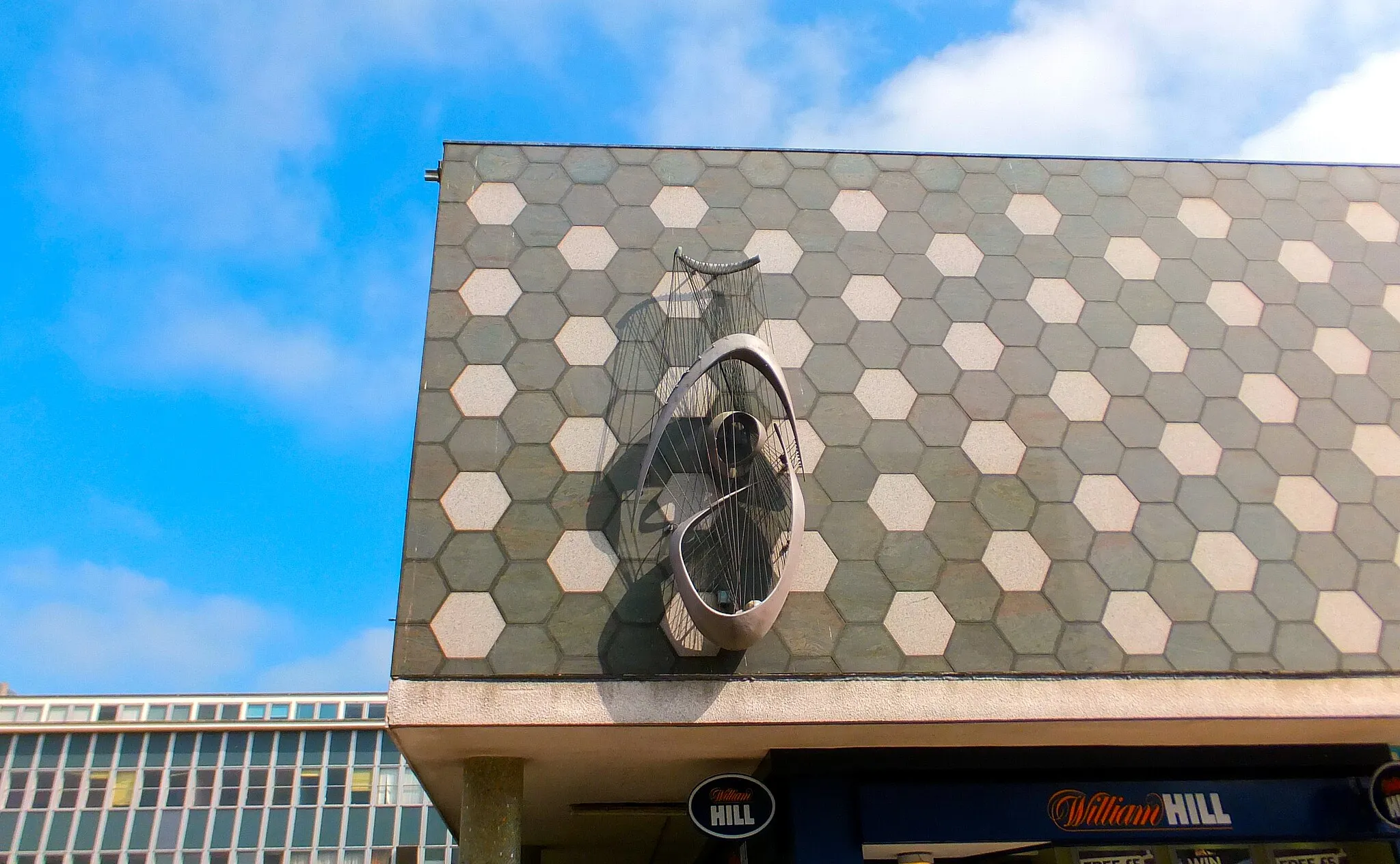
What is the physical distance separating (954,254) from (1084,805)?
322 cm

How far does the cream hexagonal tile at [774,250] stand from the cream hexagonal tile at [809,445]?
1021 mm

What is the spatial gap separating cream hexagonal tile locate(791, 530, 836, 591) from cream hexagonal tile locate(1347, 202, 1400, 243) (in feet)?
14.4

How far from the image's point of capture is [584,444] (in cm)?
529

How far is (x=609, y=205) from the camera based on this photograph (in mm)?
6027

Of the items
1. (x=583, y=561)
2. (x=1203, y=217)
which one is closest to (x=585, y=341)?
(x=583, y=561)

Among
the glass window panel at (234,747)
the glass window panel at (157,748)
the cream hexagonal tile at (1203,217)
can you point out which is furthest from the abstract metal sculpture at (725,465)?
the glass window panel at (157,748)

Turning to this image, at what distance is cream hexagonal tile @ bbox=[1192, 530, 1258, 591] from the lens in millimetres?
5352

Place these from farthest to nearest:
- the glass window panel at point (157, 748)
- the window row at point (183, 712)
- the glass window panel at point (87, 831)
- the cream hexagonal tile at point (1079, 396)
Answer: the window row at point (183, 712) < the glass window panel at point (157, 748) < the glass window panel at point (87, 831) < the cream hexagonal tile at point (1079, 396)

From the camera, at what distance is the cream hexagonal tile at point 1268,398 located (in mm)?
5887

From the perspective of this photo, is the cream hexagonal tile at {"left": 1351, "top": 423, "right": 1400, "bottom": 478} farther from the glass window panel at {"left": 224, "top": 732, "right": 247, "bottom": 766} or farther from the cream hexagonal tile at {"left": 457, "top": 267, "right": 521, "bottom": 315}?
the glass window panel at {"left": 224, "top": 732, "right": 247, "bottom": 766}

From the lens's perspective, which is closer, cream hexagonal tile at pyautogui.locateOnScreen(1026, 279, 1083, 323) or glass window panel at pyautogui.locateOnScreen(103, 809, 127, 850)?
cream hexagonal tile at pyautogui.locateOnScreen(1026, 279, 1083, 323)

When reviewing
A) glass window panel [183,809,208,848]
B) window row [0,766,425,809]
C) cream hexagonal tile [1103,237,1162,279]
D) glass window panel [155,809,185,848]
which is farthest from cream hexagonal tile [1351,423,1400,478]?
glass window panel [155,809,185,848]

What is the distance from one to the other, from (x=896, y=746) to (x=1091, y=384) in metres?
2.36

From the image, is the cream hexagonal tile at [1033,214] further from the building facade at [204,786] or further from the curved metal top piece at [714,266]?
the building facade at [204,786]
